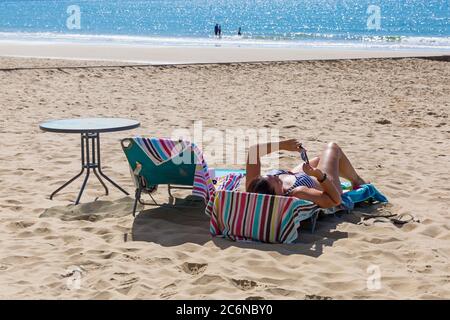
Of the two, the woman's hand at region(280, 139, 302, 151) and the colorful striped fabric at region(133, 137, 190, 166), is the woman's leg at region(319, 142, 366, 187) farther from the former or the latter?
the colorful striped fabric at region(133, 137, 190, 166)

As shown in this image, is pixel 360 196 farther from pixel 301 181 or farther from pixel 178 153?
pixel 178 153

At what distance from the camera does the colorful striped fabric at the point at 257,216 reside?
4093 mm

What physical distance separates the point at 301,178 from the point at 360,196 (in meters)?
0.62

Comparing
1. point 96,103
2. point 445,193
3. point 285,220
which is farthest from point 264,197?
point 96,103

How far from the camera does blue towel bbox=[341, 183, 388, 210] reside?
4785 mm

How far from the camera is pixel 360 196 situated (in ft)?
16.2

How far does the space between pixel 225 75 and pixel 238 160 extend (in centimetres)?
790

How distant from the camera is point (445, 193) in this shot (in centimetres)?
543

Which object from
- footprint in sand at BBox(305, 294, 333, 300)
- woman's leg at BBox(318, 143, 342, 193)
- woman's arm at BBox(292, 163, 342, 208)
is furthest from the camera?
woman's leg at BBox(318, 143, 342, 193)

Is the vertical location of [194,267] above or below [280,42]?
below

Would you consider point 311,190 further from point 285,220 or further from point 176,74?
point 176,74

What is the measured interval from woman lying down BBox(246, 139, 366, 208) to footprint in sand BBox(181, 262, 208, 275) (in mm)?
693

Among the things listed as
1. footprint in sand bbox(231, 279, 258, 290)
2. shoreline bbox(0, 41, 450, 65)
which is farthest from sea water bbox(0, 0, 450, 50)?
footprint in sand bbox(231, 279, 258, 290)

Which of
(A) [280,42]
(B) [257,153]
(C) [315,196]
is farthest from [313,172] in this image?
(A) [280,42]
